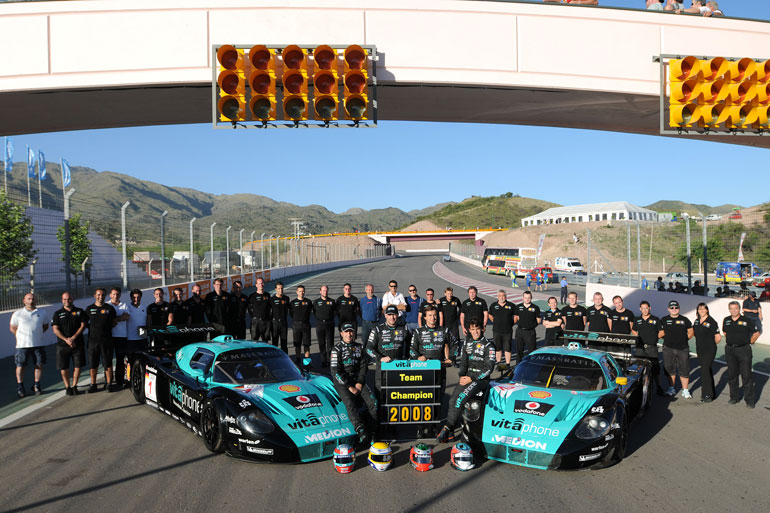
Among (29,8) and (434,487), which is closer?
(434,487)

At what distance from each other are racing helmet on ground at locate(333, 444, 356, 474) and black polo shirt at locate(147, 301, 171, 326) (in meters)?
6.47

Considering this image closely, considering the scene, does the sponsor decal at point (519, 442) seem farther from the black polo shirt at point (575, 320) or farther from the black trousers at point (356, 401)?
the black polo shirt at point (575, 320)

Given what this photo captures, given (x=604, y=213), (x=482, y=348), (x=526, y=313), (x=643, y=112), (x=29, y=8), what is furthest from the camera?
(x=604, y=213)

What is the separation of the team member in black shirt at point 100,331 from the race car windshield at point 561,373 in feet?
22.1

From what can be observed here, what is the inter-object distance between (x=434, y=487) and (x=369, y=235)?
120 m

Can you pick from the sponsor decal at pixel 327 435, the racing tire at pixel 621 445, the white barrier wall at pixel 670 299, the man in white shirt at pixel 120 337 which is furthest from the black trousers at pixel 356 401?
the white barrier wall at pixel 670 299

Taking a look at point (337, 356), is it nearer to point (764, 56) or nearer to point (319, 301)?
point (319, 301)

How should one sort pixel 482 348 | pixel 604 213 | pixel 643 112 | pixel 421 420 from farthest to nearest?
pixel 604 213, pixel 643 112, pixel 482 348, pixel 421 420

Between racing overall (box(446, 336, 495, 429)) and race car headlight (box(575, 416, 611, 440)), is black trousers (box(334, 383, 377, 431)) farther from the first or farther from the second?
race car headlight (box(575, 416, 611, 440))

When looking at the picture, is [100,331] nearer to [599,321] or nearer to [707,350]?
[599,321]

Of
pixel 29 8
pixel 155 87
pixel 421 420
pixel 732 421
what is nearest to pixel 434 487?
pixel 421 420

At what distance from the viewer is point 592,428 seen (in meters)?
5.91

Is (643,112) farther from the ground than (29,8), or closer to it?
closer to it

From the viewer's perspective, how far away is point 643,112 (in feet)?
39.8
